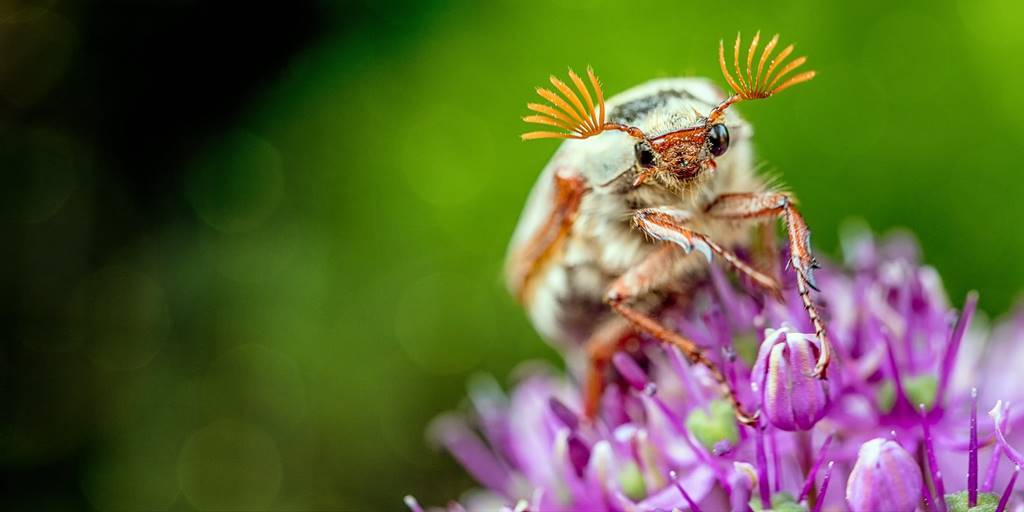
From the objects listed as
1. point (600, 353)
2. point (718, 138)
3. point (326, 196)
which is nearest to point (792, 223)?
point (718, 138)

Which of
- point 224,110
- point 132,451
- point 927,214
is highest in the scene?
point 224,110

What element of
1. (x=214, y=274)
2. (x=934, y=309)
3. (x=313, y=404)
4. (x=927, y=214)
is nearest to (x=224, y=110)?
(x=214, y=274)

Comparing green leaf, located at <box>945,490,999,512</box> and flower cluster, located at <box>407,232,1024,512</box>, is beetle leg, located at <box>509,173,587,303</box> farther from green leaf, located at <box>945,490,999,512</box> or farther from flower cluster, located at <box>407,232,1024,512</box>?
green leaf, located at <box>945,490,999,512</box>

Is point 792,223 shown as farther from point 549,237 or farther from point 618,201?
point 549,237

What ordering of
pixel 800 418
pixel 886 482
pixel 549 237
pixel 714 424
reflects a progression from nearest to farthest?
pixel 886 482
pixel 800 418
pixel 714 424
pixel 549 237

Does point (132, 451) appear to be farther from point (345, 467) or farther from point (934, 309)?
point (934, 309)
